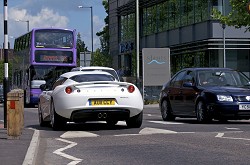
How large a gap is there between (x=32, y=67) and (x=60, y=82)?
2372 centimetres

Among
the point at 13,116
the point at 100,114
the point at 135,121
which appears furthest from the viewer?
the point at 135,121

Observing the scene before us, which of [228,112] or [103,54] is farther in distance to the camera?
[103,54]

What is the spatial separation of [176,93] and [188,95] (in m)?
0.83

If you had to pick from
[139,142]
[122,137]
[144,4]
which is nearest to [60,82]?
[122,137]

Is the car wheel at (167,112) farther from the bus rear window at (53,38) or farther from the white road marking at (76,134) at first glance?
the bus rear window at (53,38)

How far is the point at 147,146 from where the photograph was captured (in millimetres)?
12086

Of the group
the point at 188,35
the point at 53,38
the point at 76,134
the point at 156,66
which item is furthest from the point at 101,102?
the point at 188,35

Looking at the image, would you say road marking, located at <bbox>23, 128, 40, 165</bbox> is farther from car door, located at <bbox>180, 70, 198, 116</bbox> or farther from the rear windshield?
car door, located at <bbox>180, 70, 198, 116</bbox>

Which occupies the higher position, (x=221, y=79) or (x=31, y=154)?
(x=221, y=79)

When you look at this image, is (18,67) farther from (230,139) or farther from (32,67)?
(230,139)

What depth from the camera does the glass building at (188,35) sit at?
49.3 metres

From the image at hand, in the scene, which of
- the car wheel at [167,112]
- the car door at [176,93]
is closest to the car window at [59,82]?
the car door at [176,93]

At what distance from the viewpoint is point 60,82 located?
17.3 m

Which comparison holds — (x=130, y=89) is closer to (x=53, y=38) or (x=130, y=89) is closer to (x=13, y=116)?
(x=13, y=116)
